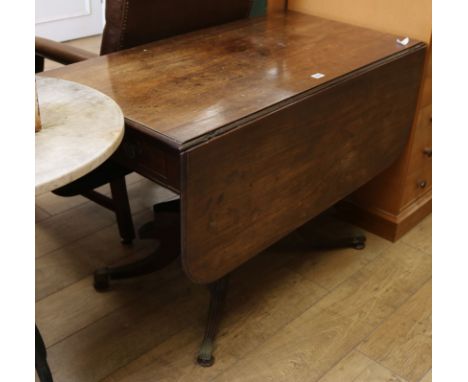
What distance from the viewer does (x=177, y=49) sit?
1.71 metres

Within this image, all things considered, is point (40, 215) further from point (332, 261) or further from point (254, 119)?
point (254, 119)

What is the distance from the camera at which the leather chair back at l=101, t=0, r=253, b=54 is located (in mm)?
1664

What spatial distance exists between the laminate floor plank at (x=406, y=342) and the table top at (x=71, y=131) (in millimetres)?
956

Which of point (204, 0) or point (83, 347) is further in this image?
point (204, 0)

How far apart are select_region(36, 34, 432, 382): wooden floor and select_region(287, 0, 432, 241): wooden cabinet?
9 centimetres

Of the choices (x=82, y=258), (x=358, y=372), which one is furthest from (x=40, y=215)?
(x=358, y=372)

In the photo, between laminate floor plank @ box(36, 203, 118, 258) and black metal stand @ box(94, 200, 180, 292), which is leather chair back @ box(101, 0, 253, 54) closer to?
black metal stand @ box(94, 200, 180, 292)

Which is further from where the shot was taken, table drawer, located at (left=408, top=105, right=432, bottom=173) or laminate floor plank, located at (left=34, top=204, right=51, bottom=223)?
laminate floor plank, located at (left=34, top=204, right=51, bottom=223)

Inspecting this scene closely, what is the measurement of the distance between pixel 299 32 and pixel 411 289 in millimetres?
895

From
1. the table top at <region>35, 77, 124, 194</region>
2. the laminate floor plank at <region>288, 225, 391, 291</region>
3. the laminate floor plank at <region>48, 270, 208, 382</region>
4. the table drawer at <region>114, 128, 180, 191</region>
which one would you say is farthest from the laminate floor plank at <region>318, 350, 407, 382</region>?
the table top at <region>35, 77, 124, 194</region>

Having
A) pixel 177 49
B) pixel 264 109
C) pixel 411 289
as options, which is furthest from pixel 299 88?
pixel 411 289

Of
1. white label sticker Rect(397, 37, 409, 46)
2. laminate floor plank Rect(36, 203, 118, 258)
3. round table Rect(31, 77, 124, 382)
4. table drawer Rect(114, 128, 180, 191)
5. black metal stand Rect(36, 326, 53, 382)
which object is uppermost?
white label sticker Rect(397, 37, 409, 46)

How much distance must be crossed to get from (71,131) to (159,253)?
2.37 ft
